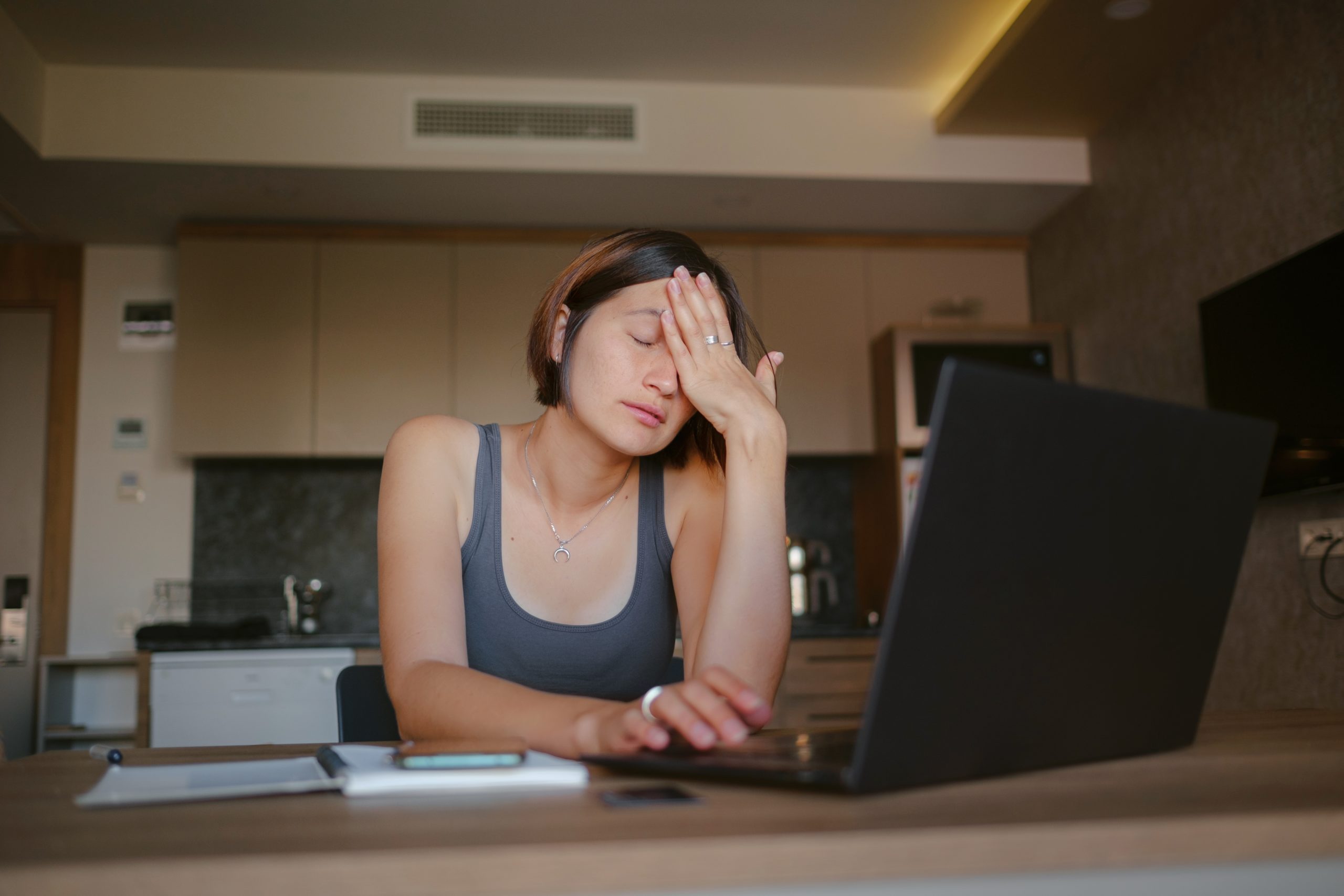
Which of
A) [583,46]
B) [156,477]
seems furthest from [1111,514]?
[156,477]

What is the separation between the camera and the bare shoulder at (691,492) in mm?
1465

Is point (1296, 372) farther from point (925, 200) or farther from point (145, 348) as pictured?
point (145, 348)

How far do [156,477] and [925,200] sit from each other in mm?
3093

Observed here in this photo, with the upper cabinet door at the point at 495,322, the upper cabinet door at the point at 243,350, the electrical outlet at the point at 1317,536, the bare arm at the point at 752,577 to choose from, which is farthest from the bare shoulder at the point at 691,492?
the upper cabinet door at the point at 243,350

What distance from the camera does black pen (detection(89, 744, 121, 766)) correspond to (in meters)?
0.81

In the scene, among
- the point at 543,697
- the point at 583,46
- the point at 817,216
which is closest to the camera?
the point at 543,697

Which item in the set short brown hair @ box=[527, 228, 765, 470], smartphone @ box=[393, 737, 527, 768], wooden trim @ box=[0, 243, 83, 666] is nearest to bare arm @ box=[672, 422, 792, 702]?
short brown hair @ box=[527, 228, 765, 470]

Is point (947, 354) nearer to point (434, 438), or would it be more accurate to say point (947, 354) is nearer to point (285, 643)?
point (285, 643)

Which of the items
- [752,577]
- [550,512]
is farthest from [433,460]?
[752,577]

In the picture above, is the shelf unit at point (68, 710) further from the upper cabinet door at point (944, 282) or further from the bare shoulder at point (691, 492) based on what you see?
the upper cabinet door at point (944, 282)

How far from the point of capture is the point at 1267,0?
2.59 metres

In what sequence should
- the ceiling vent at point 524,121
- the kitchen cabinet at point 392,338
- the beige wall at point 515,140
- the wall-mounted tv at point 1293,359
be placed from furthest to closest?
1. the kitchen cabinet at point 392,338
2. the ceiling vent at point 524,121
3. the beige wall at point 515,140
4. the wall-mounted tv at point 1293,359

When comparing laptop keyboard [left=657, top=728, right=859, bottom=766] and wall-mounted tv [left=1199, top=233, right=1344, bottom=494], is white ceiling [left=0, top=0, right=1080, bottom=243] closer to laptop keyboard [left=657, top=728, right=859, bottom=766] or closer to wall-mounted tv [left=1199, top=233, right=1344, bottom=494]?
wall-mounted tv [left=1199, top=233, right=1344, bottom=494]

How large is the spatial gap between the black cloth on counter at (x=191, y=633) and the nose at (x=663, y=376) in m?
2.46
